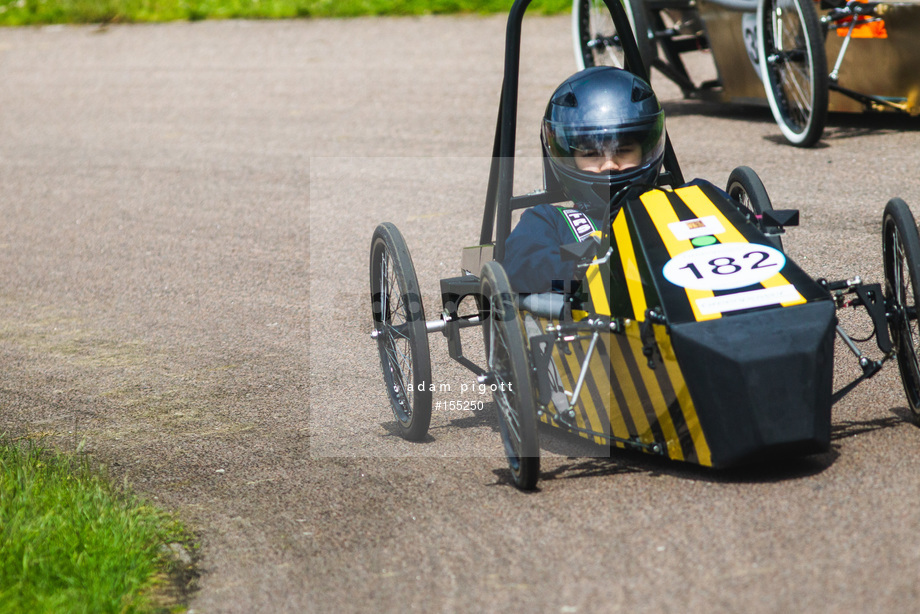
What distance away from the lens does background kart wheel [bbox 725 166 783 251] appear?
4035mm

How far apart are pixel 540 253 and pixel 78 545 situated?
196 centimetres

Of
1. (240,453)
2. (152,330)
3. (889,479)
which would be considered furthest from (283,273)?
(889,479)

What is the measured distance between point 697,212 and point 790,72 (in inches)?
202

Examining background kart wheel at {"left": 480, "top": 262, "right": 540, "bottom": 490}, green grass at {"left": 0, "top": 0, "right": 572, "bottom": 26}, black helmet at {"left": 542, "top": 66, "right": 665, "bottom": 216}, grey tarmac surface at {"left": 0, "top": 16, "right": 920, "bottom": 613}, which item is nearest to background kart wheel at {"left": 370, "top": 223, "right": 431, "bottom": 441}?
grey tarmac surface at {"left": 0, "top": 16, "right": 920, "bottom": 613}

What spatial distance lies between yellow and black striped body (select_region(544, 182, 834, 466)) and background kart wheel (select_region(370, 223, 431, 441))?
0.65 meters

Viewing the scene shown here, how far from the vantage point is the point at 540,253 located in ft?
13.8

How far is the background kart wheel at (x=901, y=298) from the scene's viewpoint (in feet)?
12.7

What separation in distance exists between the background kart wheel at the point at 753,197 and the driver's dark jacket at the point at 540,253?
0.62m

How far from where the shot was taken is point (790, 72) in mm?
8602

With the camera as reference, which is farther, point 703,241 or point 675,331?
point 703,241

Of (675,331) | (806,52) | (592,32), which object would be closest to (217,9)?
(592,32)

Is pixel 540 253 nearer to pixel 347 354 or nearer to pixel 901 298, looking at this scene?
pixel 901 298

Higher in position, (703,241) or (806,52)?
(703,241)

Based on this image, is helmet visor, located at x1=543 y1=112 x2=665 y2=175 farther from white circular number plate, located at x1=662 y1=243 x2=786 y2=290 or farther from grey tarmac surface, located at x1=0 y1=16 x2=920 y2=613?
grey tarmac surface, located at x1=0 y1=16 x2=920 y2=613
